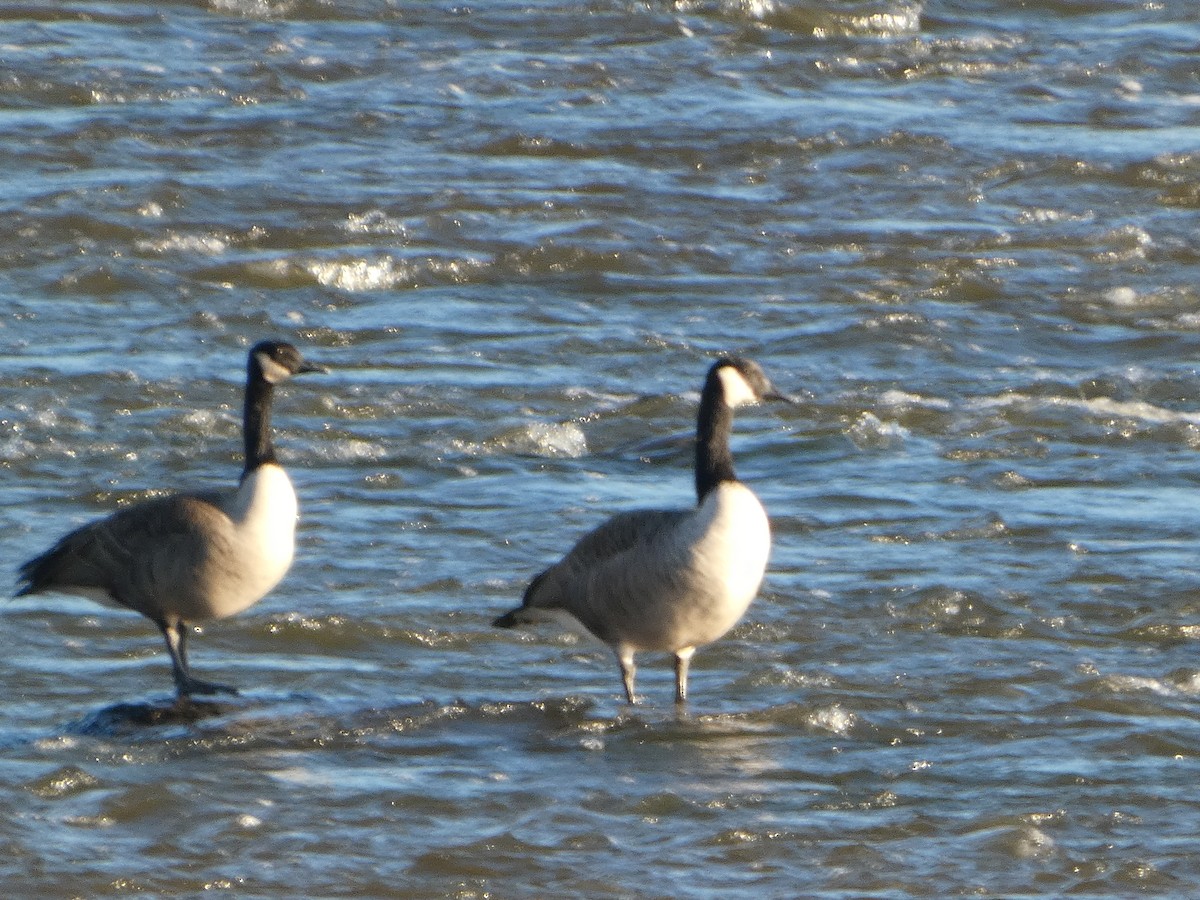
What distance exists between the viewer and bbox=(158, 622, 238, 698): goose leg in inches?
322

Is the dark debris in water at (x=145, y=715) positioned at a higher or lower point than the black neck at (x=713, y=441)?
lower

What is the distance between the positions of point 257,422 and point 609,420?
4.21 meters

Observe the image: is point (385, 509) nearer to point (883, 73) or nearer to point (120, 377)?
point (120, 377)

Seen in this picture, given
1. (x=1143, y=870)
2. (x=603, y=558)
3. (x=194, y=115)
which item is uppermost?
(x=194, y=115)

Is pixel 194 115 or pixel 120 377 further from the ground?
pixel 194 115

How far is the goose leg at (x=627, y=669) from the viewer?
8445 millimetres

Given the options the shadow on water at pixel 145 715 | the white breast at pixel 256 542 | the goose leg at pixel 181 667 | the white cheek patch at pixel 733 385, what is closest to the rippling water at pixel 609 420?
the shadow on water at pixel 145 715

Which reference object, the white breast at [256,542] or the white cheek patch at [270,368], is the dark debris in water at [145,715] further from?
the white cheek patch at [270,368]

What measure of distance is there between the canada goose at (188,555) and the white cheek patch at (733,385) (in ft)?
5.67

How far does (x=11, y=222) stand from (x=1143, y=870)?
1081cm

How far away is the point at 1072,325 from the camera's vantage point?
14375mm

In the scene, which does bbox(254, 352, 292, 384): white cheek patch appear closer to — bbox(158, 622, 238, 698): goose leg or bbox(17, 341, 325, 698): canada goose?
bbox(17, 341, 325, 698): canada goose

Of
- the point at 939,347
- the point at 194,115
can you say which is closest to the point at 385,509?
the point at 939,347

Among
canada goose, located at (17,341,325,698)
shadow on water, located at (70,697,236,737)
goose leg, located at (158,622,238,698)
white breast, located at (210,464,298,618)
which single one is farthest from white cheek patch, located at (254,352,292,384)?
shadow on water, located at (70,697,236,737)
